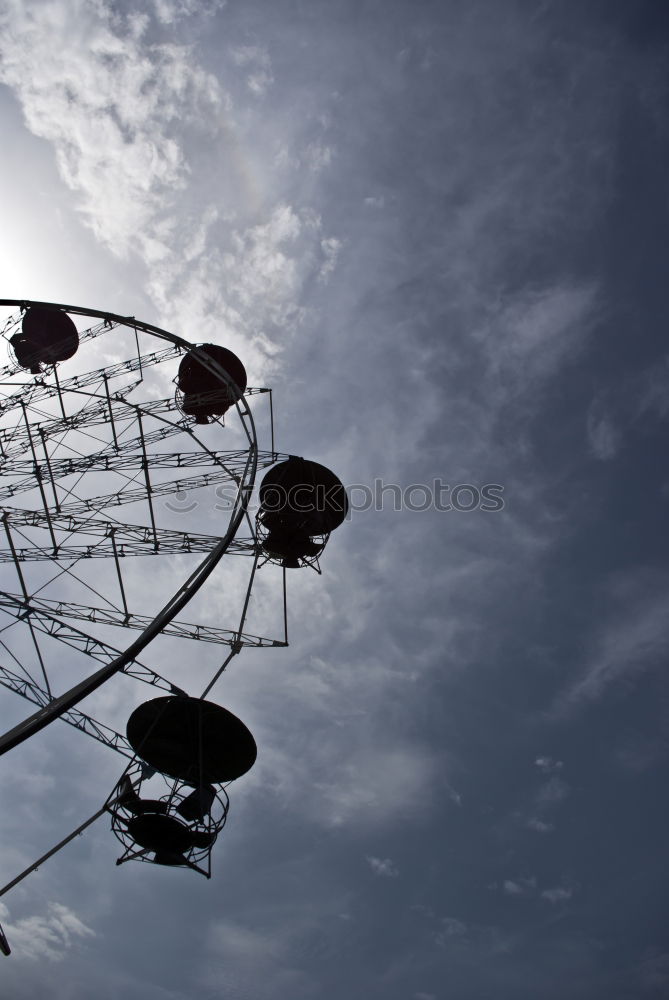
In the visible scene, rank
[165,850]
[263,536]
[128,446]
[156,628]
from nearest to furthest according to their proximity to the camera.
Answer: [156,628] < [165,850] < [128,446] < [263,536]

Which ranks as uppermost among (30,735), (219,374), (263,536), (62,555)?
(219,374)

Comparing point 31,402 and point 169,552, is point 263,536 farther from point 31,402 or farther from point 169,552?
point 31,402

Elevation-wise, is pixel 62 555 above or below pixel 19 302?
below

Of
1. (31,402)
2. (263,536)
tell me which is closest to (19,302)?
(31,402)

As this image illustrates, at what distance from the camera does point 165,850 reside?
829 inches

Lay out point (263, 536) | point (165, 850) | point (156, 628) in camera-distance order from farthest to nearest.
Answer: point (263, 536), point (165, 850), point (156, 628)

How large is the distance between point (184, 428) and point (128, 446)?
7.93 feet

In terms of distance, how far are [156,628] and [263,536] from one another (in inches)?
459

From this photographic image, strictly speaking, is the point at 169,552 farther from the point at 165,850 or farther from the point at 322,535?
the point at 165,850

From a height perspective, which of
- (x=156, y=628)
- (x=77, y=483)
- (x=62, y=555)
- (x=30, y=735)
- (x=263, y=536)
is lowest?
(x=30, y=735)

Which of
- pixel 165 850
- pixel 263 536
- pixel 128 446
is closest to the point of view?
pixel 165 850

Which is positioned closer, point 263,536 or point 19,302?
point 19,302

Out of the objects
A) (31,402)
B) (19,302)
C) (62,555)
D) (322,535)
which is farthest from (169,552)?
(19,302)

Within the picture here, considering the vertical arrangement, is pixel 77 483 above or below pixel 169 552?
above
